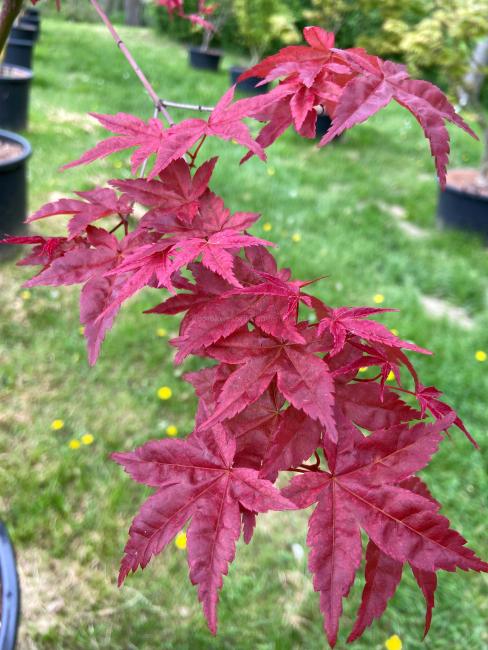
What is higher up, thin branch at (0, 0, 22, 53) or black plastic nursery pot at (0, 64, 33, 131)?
thin branch at (0, 0, 22, 53)

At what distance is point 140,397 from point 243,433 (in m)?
1.34

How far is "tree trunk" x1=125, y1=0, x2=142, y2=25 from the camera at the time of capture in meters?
11.8

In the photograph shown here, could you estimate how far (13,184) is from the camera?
2428 millimetres

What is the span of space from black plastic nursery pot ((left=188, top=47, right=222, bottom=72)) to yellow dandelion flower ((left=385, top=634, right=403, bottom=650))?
696cm

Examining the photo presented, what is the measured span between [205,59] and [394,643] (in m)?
7.01

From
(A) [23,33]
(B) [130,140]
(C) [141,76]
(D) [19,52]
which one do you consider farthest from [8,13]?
(A) [23,33]

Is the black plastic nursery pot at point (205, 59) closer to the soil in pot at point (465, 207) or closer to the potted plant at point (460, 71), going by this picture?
the potted plant at point (460, 71)

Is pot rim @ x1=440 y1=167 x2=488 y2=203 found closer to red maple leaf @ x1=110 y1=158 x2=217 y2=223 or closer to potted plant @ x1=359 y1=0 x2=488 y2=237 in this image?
potted plant @ x1=359 y1=0 x2=488 y2=237

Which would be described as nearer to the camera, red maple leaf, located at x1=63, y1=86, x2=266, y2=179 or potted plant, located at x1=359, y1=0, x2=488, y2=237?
red maple leaf, located at x1=63, y1=86, x2=266, y2=179

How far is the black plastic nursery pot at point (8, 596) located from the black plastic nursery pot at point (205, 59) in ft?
22.9

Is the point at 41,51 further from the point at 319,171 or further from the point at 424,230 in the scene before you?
the point at 424,230

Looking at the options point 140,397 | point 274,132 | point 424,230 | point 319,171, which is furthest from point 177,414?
point 319,171

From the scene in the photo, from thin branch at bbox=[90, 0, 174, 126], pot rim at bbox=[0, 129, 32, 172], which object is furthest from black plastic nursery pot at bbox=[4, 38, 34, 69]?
thin branch at bbox=[90, 0, 174, 126]

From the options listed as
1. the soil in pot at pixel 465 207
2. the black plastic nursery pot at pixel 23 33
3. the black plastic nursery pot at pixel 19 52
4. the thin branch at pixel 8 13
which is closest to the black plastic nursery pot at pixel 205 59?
the black plastic nursery pot at pixel 23 33
